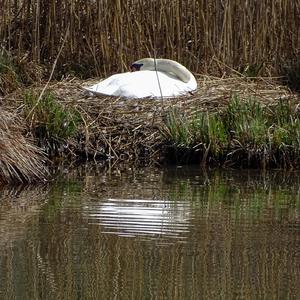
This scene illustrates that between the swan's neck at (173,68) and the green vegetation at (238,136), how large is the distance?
114cm

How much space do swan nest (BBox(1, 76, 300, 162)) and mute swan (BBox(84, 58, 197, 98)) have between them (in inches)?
3.3

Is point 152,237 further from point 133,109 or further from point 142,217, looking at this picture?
point 133,109

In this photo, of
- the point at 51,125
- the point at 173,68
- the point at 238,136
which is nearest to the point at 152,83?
the point at 173,68

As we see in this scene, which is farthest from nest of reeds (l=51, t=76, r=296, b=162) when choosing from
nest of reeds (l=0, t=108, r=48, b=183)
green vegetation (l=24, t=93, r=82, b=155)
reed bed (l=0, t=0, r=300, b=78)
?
nest of reeds (l=0, t=108, r=48, b=183)

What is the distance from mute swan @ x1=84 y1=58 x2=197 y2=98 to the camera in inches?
427

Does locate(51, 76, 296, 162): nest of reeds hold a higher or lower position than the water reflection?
lower

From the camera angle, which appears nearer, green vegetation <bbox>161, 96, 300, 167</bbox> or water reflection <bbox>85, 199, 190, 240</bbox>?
water reflection <bbox>85, 199, 190, 240</bbox>

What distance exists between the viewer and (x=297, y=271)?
217 inches

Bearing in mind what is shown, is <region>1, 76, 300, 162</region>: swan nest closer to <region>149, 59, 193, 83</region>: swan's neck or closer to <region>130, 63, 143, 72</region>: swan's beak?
<region>149, 59, 193, 83</region>: swan's neck

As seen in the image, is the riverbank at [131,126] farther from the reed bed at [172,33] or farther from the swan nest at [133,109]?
the reed bed at [172,33]

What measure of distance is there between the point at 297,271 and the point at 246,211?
5.89 ft

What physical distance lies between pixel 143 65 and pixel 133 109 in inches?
39.2

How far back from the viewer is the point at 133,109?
10609mm

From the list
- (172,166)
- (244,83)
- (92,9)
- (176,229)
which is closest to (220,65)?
(244,83)
